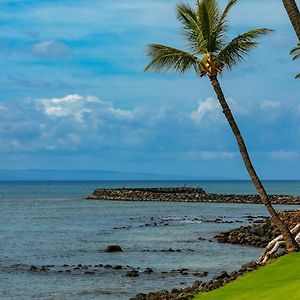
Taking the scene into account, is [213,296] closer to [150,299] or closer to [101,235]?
[150,299]

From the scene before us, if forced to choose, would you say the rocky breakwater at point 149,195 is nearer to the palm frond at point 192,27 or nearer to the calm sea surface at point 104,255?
the calm sea surface at point 104,255

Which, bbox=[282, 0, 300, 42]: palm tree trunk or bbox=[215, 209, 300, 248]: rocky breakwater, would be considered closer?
bbox=[282, 0, 300, 42]: palm tree trunk

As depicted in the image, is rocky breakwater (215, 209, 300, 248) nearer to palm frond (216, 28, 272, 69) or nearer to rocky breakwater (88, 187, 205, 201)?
palm frond (216, 28, 272, 69)

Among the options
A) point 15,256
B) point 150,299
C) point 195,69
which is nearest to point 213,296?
point 150,299

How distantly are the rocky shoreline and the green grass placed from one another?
9880cm

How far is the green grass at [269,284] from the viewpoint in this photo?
759 inches

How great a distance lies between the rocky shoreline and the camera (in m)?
132

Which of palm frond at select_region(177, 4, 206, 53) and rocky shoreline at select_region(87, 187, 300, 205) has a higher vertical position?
palm frond at select_region(177, 4, 206, 53)

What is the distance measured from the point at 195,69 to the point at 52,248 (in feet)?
86.9

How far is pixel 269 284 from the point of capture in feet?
69.7

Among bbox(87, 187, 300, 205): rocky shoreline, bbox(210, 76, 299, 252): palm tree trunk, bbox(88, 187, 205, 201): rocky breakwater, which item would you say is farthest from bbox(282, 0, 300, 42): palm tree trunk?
bbox(88, 187, 205, 201): rocky breakwater

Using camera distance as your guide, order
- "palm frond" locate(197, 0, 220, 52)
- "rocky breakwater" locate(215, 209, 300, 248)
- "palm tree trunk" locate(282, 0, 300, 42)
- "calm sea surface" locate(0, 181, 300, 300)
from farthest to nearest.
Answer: "rocky breakwater" locate(215, 209, 300, 248), "calm sea surface" locate(0, 181, 300, 300), "palm frond" locate(197, 0, 220, 52), "palm tree trunk" locate(282, 0, 300, 42)

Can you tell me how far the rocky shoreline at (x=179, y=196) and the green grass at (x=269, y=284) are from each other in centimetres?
9880

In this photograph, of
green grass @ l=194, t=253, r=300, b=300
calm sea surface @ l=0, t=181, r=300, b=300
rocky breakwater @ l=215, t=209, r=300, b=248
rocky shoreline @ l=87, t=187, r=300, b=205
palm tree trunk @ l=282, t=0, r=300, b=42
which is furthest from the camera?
rocky shoreline @ l=87, t=187, r=300, b=205
